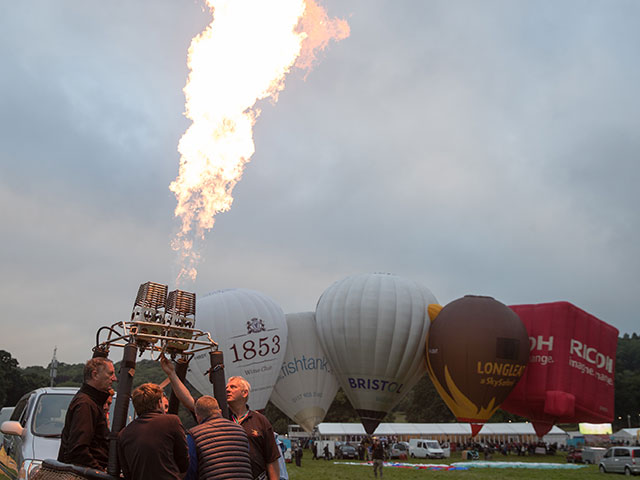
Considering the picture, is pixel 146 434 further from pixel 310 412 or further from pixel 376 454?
pixel 310 412

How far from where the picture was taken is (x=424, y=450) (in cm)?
3025

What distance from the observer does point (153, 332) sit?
3805 millimetres

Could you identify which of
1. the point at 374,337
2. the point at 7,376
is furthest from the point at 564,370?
the point at 7,376

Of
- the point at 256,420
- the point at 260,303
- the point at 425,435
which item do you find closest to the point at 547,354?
the point at 260,303

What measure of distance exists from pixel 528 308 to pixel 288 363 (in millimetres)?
10178

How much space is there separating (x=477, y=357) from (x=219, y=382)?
67.4ft

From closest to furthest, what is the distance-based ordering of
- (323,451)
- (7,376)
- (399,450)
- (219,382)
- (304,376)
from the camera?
(219,382)
(304,376)
(399,450)
(323,451)
(7,376)

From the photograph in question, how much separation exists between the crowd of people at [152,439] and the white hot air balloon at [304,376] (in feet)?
70.9

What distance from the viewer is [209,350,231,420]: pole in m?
3.76

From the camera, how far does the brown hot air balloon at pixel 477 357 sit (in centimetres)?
2302

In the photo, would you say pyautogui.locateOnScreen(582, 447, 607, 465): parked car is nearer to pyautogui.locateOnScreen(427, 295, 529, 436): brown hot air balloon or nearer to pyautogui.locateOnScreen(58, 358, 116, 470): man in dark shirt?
pyautogui.locateOnScreen(427, 295, 529, 436): brown hot air balloon

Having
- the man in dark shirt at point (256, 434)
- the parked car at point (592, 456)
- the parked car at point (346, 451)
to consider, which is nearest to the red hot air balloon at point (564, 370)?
the parked car at point (592, 456)

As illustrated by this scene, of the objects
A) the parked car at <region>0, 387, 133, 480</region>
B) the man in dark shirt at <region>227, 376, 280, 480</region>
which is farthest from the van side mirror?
the man in dark shirt at <region>227, 376, 280, 480</region>

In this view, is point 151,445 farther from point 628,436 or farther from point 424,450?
point 628,436
